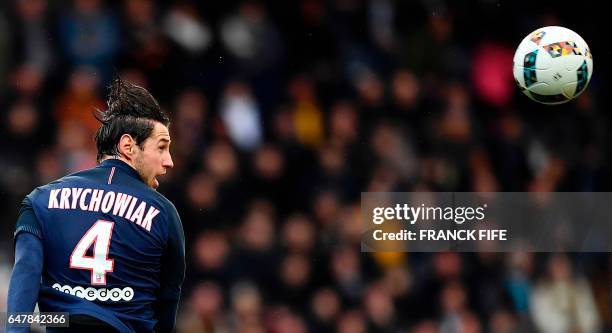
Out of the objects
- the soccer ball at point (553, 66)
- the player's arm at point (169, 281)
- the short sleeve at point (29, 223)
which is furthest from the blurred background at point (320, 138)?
the short sleeve at point (29, 223)

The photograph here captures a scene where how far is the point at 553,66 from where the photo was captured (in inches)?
260

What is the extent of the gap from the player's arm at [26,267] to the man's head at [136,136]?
0.42 metres

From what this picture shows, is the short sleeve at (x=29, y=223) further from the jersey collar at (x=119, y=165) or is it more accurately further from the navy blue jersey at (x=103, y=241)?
the jersey collar at (x=119, y=165)

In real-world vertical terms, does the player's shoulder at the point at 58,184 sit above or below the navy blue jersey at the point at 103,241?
above

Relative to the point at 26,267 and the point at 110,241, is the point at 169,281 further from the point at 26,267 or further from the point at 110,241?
the point at 26,267

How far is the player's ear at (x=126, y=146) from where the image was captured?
158 inches

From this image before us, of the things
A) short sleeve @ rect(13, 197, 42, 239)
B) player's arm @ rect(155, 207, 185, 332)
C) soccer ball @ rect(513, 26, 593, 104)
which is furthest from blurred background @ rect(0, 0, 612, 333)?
short sleeve @ rect(13, 197, 42, 239)

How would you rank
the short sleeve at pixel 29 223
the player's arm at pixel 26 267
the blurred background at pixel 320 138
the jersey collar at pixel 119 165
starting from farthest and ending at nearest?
the blurred background at pixel 320 138, the jersey collar at pixel 119 165, the short sleeve at pixel 29 223, the player's arm at pixel 26 267

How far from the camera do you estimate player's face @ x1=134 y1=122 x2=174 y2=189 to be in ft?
13.2

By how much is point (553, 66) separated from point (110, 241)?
12.2 ft

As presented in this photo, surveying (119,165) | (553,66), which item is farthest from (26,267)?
(553,66)

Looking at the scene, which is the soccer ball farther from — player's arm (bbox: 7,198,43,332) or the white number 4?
player's arm (bbox: 7,198,43,332)

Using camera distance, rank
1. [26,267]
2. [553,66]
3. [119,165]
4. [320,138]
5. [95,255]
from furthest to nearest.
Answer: [320,138] < [553,66] < [119,165] < [95,255] < [26,267]

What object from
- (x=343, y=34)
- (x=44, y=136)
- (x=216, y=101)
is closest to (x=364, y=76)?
(x=343, y=34)
